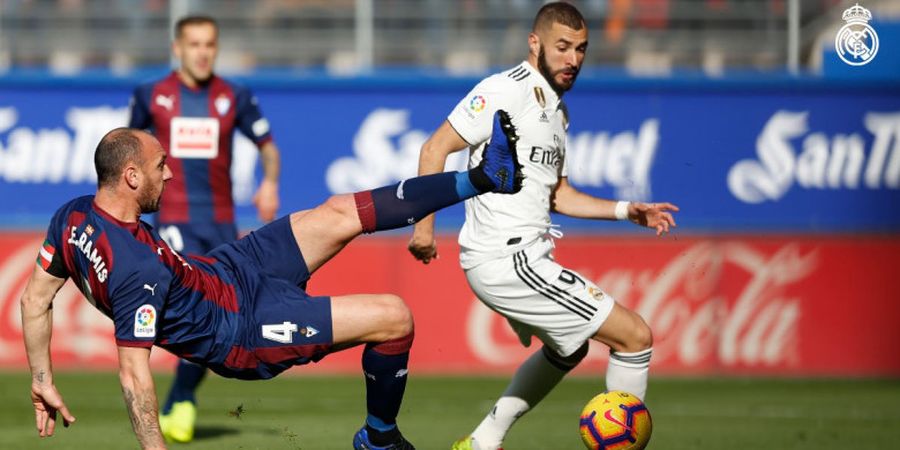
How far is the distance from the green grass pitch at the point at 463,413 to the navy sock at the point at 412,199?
6.09 ft

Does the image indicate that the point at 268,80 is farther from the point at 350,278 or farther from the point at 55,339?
the point at 55,339

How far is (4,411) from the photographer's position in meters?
10.4

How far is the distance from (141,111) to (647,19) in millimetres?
7270

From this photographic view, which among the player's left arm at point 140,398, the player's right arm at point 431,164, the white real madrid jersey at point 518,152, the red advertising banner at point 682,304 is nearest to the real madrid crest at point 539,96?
the white real madrid jersey at point 518,152

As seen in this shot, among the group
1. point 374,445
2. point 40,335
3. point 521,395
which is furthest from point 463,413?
point 40,335

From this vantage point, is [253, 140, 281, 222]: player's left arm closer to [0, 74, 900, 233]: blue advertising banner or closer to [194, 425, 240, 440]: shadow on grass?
[194, 425, 240, 440]: shadow on grass

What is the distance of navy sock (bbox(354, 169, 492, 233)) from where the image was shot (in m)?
6.42

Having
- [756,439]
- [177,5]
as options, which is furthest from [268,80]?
[756,439]

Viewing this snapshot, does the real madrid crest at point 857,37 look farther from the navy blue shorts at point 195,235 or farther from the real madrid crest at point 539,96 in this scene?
the navy blue shorts at point 195,235

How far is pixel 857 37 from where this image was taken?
37.6 ft

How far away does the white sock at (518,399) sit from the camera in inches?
287

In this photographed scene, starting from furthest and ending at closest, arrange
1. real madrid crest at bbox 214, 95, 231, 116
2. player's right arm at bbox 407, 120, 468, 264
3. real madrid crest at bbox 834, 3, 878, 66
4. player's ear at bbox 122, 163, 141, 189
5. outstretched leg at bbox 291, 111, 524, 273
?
real madrid crest at bbox 834, 3, 878, 66 → real madrid crest at bbox 214, 95, 231, 116 → player's right arm at bbox 407, 120, 468, 264 → outstretched leg at bbox 291, 111, 524, 273 → player's ear at bbox 122, 163, 141, 189

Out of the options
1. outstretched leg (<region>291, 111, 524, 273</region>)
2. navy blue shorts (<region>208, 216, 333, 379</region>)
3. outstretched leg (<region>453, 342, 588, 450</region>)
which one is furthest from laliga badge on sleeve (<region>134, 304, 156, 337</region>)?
outstretched leg (<region>453, 342, 588, 450</region>)

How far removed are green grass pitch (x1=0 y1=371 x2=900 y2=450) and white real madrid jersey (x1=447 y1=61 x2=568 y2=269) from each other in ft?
5.46
